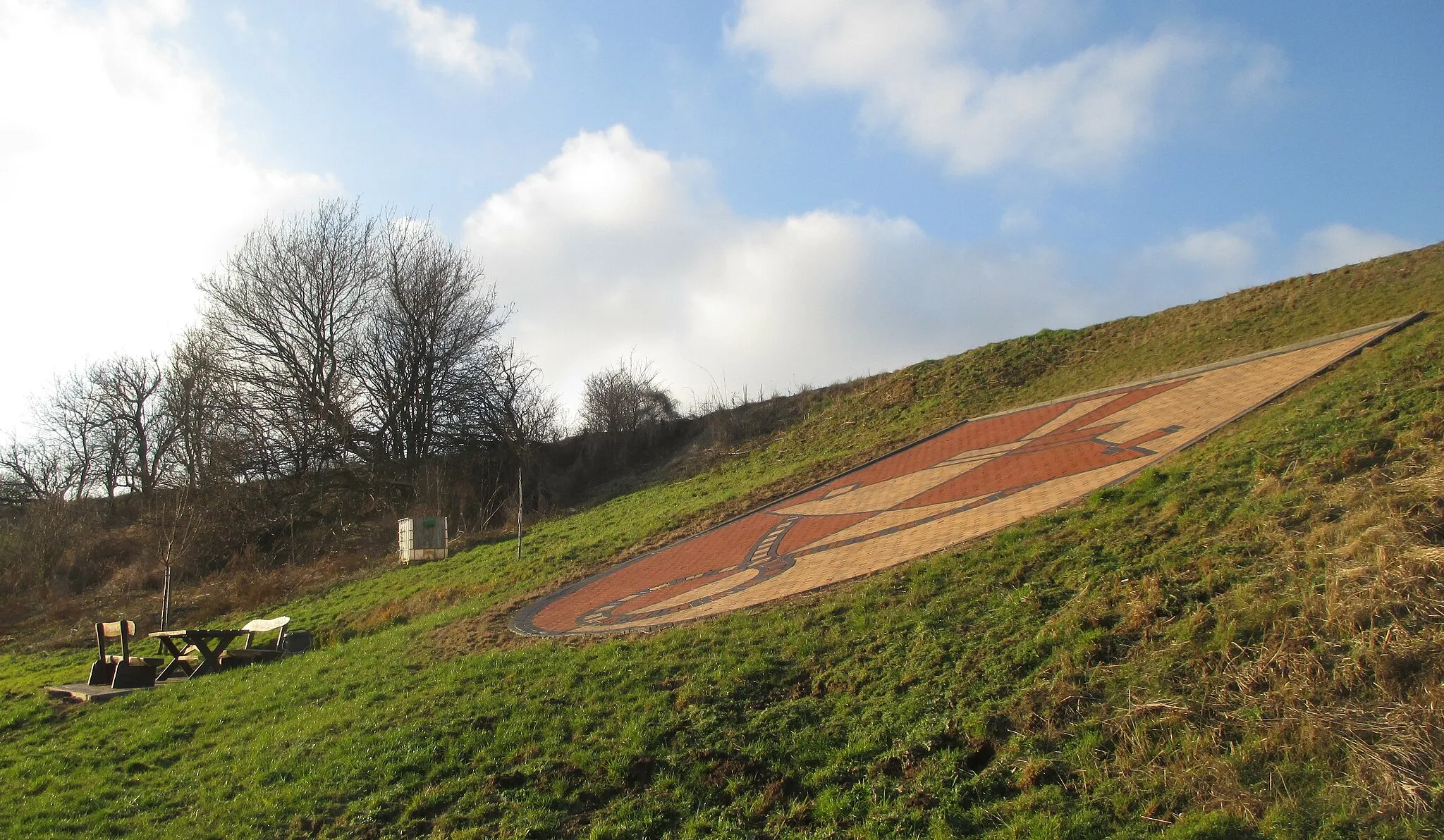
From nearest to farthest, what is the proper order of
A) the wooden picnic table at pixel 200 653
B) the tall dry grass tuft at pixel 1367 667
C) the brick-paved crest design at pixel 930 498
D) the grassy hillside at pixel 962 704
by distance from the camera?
1. the tall dry grass tuft at pixel 1367 667
2. the grassy hillside at pixel 962 704
3. the brick-paved crest design at pixel 930 498
4. the wooden picnic table at pixel 200 653

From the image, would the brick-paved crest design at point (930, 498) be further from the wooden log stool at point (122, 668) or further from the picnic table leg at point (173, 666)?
the wooden log stool at point (122, 668)

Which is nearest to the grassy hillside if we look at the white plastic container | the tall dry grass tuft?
the tall dry grass tuft

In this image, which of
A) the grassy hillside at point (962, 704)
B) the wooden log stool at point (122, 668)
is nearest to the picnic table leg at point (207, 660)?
the wooden log stool at point (122, 668)

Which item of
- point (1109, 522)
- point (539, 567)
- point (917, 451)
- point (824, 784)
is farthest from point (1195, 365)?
point (824, 784)

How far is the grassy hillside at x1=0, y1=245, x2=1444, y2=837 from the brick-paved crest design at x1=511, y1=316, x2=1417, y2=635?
1.01m

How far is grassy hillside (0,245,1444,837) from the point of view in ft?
17.7

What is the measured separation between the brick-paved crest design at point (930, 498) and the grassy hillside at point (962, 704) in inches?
39.7

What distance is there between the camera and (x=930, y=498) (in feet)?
49.2

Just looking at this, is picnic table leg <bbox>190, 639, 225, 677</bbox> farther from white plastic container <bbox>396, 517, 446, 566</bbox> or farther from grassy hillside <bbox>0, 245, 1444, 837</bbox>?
white plastic container <bbox>396, 517, 446, 566</bbox>

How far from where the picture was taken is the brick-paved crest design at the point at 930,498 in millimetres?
12000

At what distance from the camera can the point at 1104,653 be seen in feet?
22.6

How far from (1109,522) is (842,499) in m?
7.53

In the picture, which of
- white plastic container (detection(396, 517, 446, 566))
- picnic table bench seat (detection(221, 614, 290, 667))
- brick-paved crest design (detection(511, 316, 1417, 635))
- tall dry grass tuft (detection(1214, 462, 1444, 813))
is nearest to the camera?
tall dry grass tuft (detection(1214, 462, 1444, 813))

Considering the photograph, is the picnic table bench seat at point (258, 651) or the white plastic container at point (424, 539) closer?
the picnic table bench seat at point (258, 651)
